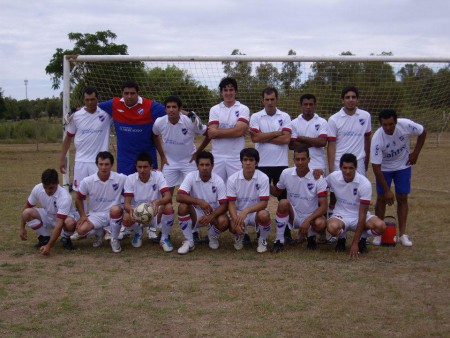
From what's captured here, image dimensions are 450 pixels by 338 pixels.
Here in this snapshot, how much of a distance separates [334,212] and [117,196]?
251cm

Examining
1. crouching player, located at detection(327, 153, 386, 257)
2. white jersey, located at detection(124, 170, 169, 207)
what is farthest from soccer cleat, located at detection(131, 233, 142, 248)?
crouching player, located at detection(327, 153, 386, 257)

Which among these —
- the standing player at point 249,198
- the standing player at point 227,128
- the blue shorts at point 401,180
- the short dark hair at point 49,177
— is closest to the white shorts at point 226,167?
the standing player at point 227,128

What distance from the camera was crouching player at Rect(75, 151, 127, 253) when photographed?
6188 mm

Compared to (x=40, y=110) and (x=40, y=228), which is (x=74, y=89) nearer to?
(x=40, y=228)

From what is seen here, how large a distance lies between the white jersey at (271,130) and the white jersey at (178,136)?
0.66 metres

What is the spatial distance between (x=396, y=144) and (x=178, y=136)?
8.47 ft

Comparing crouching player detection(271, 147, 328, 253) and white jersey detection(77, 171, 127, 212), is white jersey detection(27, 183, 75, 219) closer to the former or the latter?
white jersey detection(77, 171, 127, 212)

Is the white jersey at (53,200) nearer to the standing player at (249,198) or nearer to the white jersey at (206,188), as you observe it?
the white jersey at (206,188)

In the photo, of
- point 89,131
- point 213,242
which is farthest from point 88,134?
point 213,242

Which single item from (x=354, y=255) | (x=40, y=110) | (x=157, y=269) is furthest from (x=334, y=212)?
(x=40, y=110)

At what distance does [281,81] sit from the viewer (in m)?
8.99

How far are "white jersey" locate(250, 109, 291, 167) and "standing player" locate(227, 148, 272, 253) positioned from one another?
401mm

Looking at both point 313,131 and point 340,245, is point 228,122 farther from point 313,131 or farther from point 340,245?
point 340,245

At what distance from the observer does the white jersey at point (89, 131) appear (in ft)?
22.3
